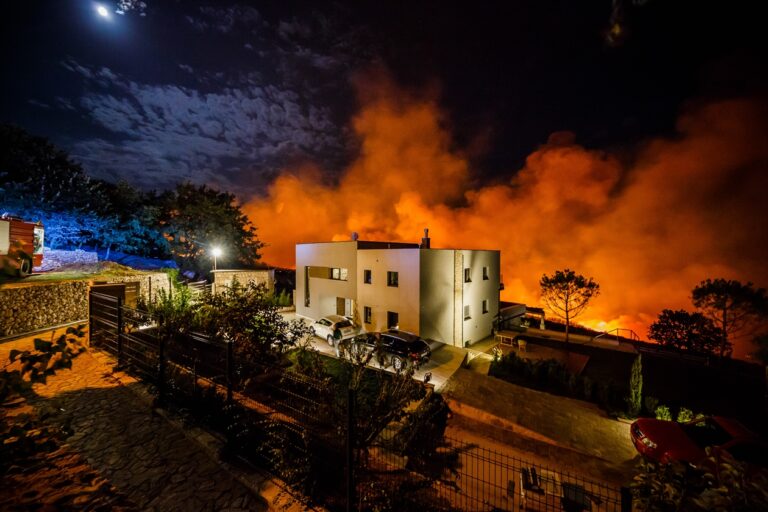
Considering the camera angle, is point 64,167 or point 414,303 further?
point 64,167

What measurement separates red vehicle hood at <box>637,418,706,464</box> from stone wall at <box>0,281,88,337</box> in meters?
21.7

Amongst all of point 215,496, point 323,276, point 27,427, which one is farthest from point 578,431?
point 323,276

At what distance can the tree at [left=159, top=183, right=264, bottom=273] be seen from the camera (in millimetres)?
27188

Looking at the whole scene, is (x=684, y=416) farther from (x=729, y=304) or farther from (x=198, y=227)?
(x=198, y=227)

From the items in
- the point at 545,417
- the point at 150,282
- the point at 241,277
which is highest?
the point at 150,282

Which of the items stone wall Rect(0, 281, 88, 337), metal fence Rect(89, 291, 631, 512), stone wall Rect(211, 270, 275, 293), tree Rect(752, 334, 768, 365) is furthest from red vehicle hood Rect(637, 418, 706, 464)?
stone wall Rect(0, 281, 88, 337)

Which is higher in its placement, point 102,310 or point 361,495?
point 102,310

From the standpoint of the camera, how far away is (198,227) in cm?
2772

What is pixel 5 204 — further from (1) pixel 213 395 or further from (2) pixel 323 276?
(1) pixel 213 395

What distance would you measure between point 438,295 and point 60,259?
81.8ft

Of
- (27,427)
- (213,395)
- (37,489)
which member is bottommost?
(37,489)

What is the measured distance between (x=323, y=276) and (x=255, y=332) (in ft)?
49.6

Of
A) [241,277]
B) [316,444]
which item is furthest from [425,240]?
[241,277]

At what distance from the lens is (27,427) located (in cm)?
195
